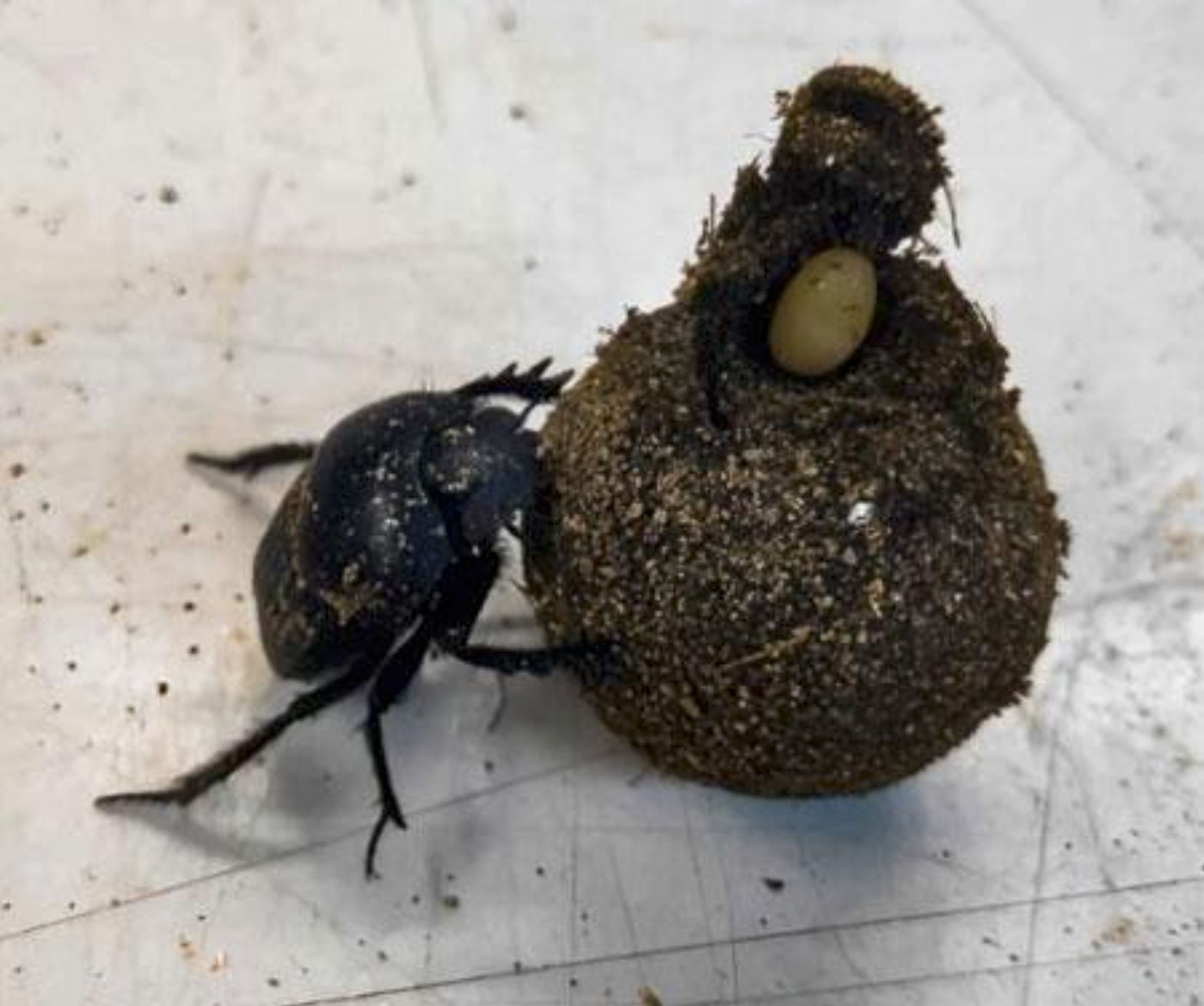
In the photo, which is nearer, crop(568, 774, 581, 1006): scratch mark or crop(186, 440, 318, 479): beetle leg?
crop(568, 774, 581, 1006): scratch mark

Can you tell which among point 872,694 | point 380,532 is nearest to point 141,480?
point 380,532

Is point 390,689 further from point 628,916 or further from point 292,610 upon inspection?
point 628,916

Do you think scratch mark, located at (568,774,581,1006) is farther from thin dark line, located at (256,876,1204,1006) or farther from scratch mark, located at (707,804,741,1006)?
scratch mark, located at (707,804,741,1006)

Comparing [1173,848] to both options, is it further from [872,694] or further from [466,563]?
[466,563]

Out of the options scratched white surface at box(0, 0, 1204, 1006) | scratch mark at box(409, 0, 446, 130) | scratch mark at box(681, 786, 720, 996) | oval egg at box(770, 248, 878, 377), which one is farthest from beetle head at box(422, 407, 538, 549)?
scratch mark at box(409, 0, 446, 130)

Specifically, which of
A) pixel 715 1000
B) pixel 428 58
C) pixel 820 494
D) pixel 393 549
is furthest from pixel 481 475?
pixel 428 58

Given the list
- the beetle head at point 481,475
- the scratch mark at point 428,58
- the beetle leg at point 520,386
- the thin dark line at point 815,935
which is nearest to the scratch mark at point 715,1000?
the thin dark line at point 815,935

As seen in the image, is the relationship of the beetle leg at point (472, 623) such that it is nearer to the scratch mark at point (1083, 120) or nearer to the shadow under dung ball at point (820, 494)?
the shadow under dung ball at point (820, 494)
